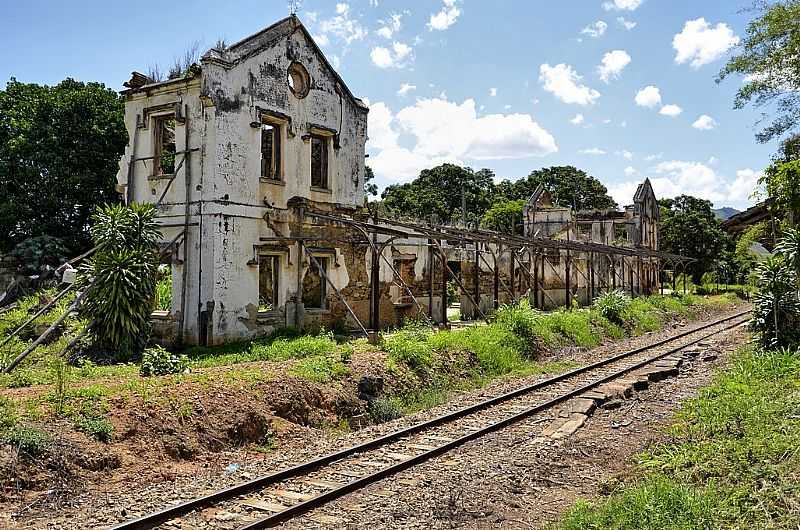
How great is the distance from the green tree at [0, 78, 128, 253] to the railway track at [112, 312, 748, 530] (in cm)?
2027

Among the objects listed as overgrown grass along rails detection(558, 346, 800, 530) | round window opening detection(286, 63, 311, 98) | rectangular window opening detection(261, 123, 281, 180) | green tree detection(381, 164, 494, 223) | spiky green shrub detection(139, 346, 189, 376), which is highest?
green tree detection(381, 164, 494, 223)

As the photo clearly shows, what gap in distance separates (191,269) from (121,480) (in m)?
7.67

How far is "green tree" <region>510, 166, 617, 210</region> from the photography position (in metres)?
72.0

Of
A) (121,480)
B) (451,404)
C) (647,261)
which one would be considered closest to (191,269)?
(451,404)

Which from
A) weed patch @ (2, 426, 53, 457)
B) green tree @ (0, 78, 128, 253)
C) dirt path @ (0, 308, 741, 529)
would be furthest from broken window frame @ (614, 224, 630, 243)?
weed patch @ (2, 426, 53, 457)

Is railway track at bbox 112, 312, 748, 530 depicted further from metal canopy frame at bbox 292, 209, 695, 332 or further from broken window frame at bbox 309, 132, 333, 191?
broken window frame at bbox 309, 132, 333, 191

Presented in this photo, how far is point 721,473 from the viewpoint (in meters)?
7.36

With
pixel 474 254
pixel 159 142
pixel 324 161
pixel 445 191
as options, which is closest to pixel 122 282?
pixel 159 142

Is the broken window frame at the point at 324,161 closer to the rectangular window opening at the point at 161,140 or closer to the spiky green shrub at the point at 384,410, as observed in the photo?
the rectangular window opening at the point at 161,140

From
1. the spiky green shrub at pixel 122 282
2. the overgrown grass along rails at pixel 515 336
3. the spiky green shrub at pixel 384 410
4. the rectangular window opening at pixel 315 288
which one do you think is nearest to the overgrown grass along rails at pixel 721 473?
the spiky green shrub at pixel 384 410

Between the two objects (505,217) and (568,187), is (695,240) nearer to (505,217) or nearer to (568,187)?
(505,217)

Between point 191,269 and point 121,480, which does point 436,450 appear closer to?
point 121,480

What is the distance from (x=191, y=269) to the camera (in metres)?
15.3

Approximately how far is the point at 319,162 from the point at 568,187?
5781cm
